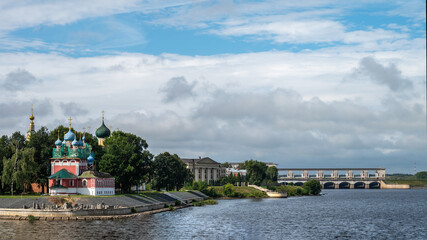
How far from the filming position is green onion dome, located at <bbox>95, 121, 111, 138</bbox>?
151000 millimetres

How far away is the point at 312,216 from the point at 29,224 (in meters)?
52.7

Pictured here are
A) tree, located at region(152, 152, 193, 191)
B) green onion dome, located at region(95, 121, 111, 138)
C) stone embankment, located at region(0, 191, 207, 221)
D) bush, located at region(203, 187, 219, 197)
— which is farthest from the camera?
bush, located at region(203, 187, 219, 197)

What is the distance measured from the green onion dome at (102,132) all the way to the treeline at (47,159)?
10.1 m

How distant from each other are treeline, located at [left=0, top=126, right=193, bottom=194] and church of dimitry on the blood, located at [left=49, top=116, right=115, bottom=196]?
3600 millimetres

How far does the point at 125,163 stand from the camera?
405 ft

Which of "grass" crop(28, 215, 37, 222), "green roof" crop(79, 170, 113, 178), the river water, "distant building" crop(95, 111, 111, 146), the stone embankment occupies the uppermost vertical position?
"distant building" crop(95, 111, 111, 146)

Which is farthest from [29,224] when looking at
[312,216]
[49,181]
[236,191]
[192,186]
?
[236,191]

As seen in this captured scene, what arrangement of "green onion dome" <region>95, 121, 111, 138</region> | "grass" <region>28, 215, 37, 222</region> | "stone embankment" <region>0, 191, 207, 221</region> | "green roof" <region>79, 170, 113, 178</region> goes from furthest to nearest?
1. "green onion dome" <region>95, 121, 111, 138</region>
2. "green roof" <region>79, 170, 113, 178</region>
3. "stone embankment" <region>0, 191, 207, 221</region>
4. "grass" <region>28, 215, 37, 222</region>

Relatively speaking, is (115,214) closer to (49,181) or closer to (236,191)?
(49,181)

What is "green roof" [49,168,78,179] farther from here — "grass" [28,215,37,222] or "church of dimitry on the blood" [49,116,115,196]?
"grass" [28,215,37,222]

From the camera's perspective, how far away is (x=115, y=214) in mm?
97562

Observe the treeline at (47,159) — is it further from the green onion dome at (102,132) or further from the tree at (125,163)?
the green onion dome at (102,132)

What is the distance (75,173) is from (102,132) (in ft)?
128

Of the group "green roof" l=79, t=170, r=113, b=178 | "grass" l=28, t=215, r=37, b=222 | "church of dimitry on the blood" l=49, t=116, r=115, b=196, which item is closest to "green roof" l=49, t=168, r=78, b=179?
"church of dimitry on the blood" l=49, t=116, r=115, b=196
